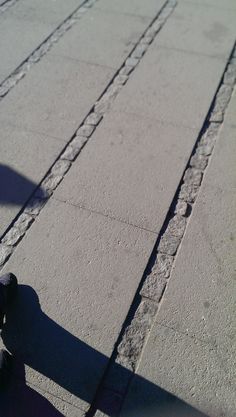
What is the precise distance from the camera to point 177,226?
333 cm

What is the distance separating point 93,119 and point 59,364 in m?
2.80

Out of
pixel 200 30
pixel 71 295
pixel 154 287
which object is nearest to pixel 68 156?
pixel 71 295

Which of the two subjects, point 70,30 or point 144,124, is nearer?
point 144,124

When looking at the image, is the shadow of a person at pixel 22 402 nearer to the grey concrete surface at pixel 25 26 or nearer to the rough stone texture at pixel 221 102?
the rough stone texture at pixel 221 102

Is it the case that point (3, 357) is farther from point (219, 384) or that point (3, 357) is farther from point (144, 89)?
point (144, 89)

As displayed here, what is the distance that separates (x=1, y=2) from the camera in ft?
22.1

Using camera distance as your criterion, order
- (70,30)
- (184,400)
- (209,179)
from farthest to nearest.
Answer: (70,30) → (209,179) → (184,400)

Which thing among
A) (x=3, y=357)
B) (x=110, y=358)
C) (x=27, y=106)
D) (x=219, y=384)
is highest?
(x=27, y=106)

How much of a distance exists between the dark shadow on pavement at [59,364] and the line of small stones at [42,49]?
10.1ft

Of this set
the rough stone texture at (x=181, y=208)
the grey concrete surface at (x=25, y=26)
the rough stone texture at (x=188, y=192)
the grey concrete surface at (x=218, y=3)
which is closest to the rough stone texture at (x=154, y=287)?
the rough stone texture at (x=181, y=208)

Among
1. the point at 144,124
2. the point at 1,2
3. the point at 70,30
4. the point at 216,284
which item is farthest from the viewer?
the point at 1,2

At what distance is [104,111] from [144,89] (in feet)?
2.38

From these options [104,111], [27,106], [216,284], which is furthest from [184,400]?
[27,106]

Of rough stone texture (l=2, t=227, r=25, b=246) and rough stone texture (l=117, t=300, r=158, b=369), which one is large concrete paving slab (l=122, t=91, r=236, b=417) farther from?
rough stone texture (l=2, t=227, r=25, b=246)
